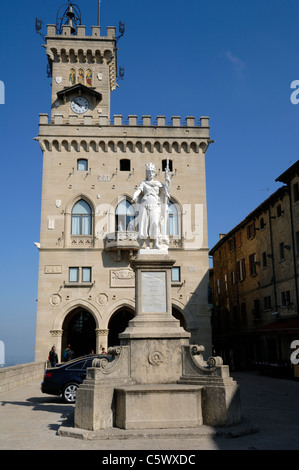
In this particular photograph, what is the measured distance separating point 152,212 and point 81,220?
74.2 feet

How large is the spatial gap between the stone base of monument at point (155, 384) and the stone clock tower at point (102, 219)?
22.0 m

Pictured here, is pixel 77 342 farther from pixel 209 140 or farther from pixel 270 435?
pixel 270 435

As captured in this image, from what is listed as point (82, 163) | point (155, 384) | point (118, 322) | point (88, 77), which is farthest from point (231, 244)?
point (155, 384)

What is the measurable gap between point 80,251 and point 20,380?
12.4 meters

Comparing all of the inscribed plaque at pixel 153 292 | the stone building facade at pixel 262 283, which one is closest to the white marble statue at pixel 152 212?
the inscribed plaque at pixel 153 292

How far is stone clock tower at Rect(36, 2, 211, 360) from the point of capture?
32719mm

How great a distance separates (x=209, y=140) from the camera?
35781 millimetres

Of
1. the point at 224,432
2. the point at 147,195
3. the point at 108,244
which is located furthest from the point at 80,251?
the point at 224,432

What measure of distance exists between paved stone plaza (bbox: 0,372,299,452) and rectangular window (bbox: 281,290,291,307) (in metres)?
13.8

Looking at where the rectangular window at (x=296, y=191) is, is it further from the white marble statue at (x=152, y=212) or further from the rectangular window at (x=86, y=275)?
the white marble statue at (x=152, y=212)

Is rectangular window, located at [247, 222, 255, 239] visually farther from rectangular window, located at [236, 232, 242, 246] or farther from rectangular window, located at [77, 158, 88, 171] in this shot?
rectangular window, located at [77, 158, 88, 171]

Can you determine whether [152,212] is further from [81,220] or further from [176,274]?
[81,220]

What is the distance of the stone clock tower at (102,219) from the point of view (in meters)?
32.7
